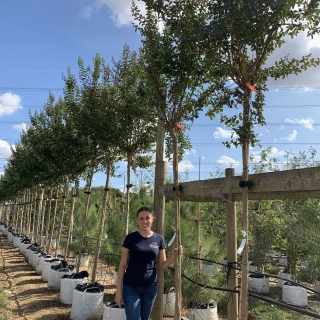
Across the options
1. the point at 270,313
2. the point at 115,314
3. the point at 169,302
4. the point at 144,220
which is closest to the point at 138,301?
the point at 144,220

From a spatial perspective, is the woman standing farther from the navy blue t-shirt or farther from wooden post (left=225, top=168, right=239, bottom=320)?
wooden post (left=225, top=168, right=239, bottom=320)

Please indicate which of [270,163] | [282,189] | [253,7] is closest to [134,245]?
[282,189]

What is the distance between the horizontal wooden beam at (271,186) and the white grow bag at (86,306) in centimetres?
226

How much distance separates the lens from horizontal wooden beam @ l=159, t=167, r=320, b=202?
79.4 inches

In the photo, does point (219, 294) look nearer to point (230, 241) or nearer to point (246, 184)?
point (230, 241)

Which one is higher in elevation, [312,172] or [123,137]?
[123,137]

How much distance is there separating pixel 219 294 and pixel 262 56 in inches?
156

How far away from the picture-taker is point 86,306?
4414 mm

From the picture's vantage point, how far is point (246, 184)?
220 centimetres

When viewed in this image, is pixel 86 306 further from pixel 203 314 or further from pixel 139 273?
pixel 139 273

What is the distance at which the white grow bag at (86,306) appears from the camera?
14.4 feet

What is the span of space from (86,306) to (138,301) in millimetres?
2027

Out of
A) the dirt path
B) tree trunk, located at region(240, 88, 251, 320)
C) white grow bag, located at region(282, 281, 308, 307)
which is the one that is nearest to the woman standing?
tree trunk, located at region(240, 88, 251, 320)

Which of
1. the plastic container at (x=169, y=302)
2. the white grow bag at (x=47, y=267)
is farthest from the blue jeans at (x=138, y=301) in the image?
the white grow bag at (x=47, y=267)
